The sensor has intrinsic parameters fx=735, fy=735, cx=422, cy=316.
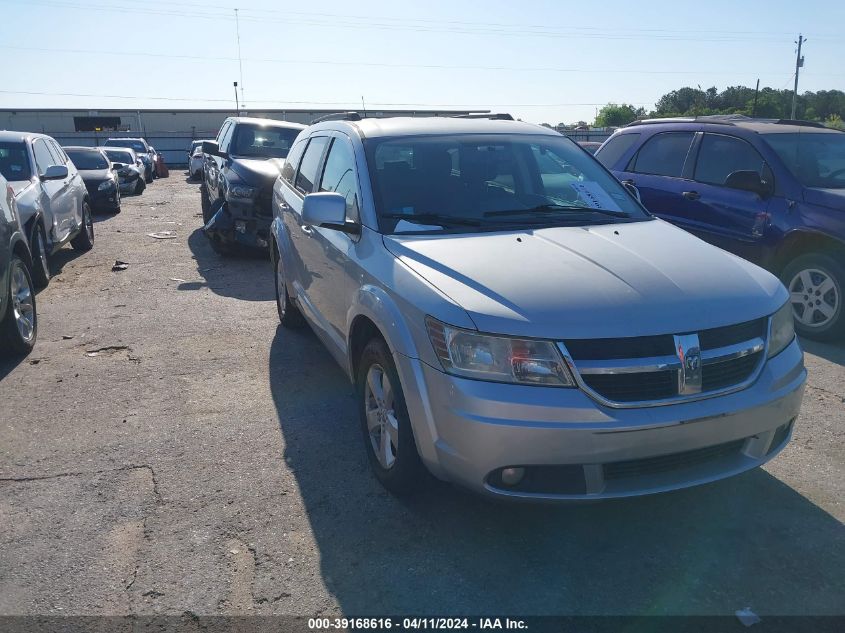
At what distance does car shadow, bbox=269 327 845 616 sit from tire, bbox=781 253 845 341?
297 centimetres

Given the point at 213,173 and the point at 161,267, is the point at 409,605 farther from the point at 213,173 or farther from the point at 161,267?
the point at 213,173

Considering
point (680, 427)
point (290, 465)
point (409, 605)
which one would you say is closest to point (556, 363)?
point (680, 427)

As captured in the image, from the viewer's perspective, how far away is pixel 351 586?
3021mm

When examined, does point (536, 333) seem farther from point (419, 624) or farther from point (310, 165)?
point (310, 165)

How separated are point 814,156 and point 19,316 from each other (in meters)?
7.16

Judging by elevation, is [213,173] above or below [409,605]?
above

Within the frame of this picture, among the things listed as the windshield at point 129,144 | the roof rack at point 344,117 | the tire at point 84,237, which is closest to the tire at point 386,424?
the roof rack at point 344,117

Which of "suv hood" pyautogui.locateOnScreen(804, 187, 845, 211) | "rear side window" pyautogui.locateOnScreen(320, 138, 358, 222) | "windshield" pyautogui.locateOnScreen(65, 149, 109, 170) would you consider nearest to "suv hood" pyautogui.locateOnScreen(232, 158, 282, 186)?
"rear side window" pyautogui.locateOnScreen(320, 138, 358, 222)

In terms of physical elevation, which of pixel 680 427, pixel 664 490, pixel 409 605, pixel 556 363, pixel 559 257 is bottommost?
pixel 409 605

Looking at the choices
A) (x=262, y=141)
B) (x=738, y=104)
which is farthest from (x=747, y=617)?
(x=738, y=104)

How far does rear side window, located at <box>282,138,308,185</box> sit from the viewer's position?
611 centimetres

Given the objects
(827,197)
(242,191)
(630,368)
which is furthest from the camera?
(242,191)

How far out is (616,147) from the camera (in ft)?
28.0

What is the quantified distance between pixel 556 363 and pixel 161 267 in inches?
326
